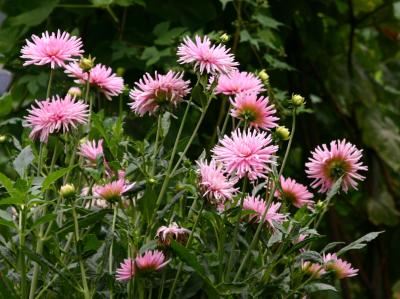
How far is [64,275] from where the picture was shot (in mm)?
777

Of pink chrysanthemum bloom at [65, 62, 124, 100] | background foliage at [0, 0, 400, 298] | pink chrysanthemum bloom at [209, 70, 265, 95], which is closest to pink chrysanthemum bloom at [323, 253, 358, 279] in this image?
pink chrysanthemum bloom at [209, 70, 265, 95]

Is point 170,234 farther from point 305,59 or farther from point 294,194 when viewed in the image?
point 305,59

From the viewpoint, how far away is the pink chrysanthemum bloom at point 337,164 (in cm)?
78

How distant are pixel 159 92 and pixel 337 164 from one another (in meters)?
0.19

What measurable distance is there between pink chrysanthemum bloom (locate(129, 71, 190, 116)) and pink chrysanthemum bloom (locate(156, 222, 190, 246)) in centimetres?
13

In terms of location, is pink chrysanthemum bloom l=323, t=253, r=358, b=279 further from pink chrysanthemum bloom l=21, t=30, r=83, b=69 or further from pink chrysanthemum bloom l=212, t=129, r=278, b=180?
pink chrysanthemum bloom l=21, t=30, r=83, b=69

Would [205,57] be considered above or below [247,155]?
above

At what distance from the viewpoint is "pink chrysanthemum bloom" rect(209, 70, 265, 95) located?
81 centimetres

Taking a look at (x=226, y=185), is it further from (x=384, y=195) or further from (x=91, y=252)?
(x=384, y=195)

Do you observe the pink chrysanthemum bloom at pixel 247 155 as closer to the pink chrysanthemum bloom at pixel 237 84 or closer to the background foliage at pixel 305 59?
the pink chrysanthemum bloom at pixel 237 84

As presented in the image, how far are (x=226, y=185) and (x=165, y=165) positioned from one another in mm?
115

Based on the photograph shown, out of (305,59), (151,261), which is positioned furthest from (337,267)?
(305,59)

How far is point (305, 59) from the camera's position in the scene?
1847 millimetres

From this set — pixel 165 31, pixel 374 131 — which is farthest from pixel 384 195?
pixel 165 31
